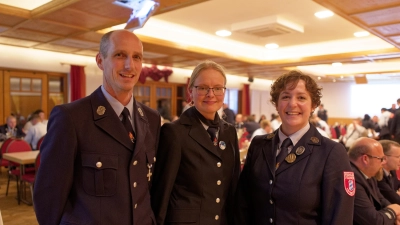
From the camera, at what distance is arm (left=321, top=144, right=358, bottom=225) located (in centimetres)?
147

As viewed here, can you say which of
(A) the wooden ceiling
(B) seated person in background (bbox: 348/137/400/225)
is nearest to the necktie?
(B) seated person in background (bbox: 348/137/400/225)

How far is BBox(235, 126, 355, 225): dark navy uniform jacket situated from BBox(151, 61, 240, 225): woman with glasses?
0.23 m

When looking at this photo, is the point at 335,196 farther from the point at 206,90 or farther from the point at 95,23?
the point at 95,23

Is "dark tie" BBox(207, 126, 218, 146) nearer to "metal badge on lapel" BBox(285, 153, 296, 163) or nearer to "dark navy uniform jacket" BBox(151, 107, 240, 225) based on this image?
"dark navy uniform jacket" BBox(151, 107, 240, 225)

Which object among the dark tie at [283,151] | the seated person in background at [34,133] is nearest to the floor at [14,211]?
the seated person in background at [34,133]

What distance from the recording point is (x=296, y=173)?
155 cm

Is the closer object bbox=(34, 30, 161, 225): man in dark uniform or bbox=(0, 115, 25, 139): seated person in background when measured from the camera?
bbox=(34, 30, 161, 225): man in dark uniform

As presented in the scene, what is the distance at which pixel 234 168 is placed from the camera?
185 cm

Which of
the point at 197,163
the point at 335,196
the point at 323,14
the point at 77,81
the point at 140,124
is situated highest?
the point at 323,14

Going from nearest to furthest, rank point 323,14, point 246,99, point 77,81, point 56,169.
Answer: point 56,169 < point 323,14 < point 77,81 < point 246,99

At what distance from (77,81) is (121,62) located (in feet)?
26.6

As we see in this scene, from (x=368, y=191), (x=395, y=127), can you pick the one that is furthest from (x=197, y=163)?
(x=395, y=127)

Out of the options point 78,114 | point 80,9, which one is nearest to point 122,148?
point 78,114

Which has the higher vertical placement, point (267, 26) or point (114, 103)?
point (267, 26)
